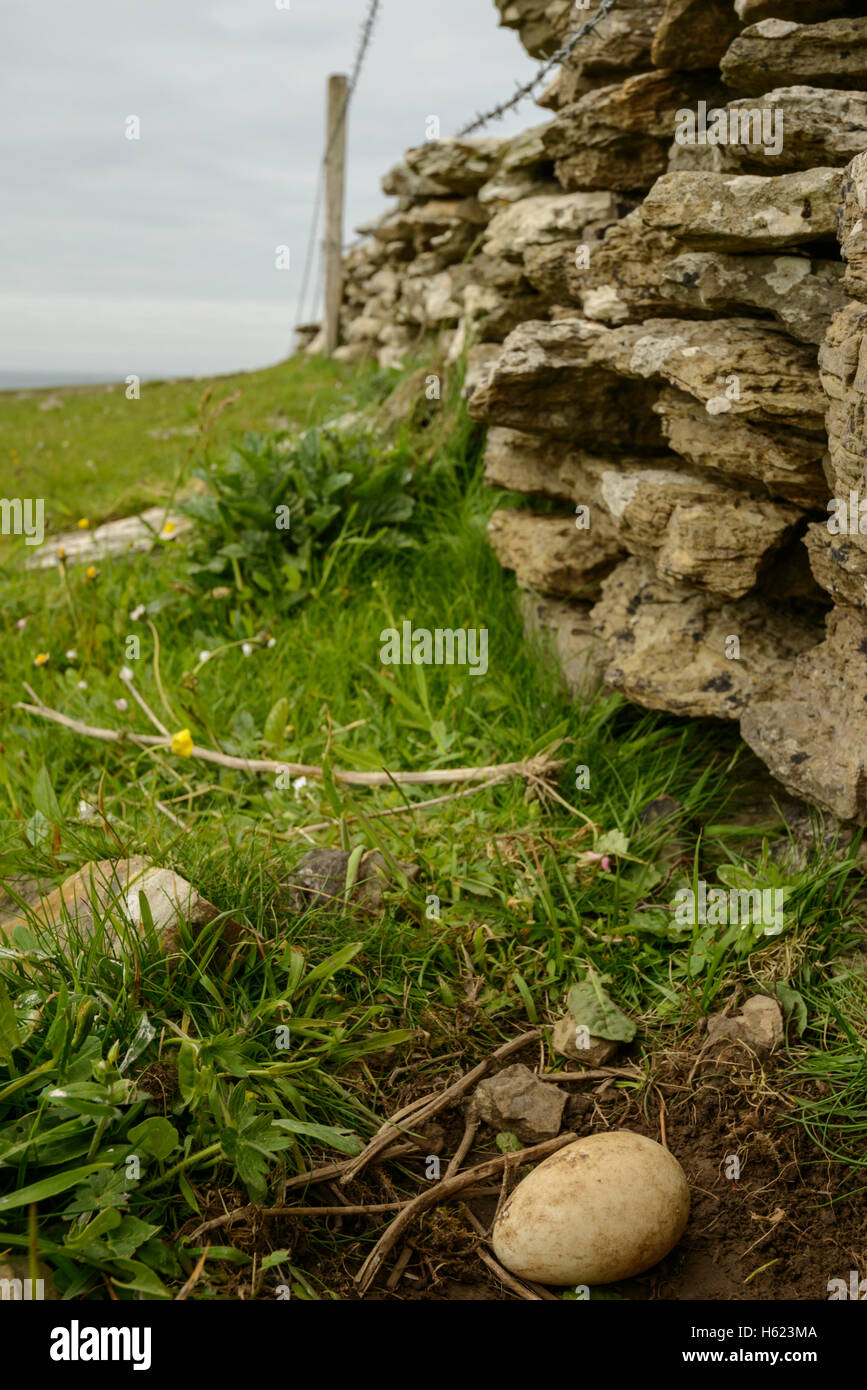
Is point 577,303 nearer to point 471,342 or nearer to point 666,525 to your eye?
point 471,342

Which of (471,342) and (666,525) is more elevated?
(471,342)

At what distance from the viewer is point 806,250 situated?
2.77 m

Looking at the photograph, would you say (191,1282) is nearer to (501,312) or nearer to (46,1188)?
(46,1188)

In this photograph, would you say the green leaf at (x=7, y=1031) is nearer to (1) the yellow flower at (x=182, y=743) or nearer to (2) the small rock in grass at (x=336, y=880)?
(2) the small rock in grass at (x=336, y=880)

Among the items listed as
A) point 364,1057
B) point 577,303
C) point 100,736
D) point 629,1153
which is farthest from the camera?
point 577,303

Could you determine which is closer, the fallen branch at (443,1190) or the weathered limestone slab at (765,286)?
the fallen branch at (443,1190)

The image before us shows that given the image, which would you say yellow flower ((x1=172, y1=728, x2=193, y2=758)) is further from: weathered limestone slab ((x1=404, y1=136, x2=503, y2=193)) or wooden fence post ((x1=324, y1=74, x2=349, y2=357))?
wooden fence post ((x1=324, y1=74, x2=349, y2=357))

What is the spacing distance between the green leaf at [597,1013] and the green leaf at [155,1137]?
42.5 inches

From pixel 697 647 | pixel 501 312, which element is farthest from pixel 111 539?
pixel 697 647

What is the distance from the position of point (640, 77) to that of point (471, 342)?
172 cm

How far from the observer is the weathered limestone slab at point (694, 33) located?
10.1 feet

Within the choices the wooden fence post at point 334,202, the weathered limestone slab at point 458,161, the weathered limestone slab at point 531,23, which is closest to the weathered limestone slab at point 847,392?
the weathered limestone slab at point 531,23

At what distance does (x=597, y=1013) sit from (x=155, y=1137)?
1.16 m
